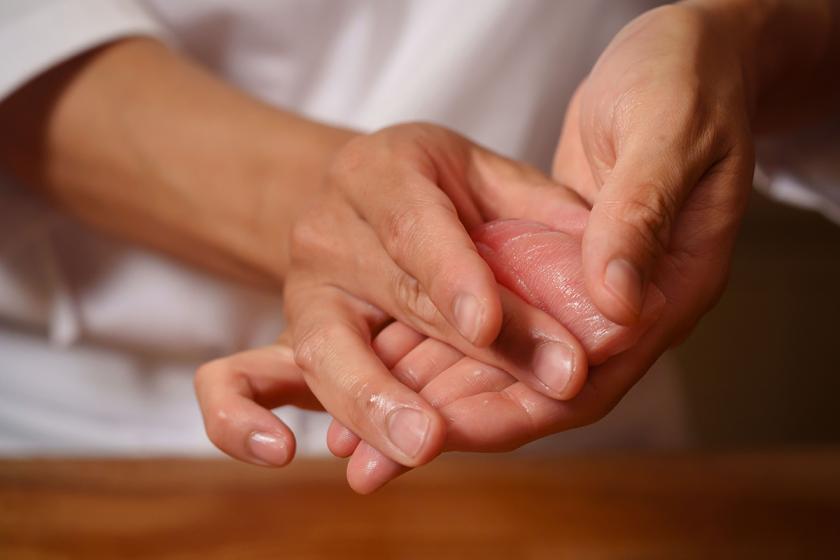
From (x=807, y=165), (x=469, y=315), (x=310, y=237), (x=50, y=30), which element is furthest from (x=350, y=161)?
(x=807, y=165)

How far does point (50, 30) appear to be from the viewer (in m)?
0.58

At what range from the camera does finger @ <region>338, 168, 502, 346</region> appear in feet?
1.03

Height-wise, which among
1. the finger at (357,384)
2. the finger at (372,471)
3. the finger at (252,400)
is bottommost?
the finger at (252,400)

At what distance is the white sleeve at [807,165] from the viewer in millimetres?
642

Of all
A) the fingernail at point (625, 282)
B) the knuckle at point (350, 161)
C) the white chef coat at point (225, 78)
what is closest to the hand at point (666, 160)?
the fingernail at point (625, 282)

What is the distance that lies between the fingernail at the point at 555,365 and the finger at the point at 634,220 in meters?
0.02

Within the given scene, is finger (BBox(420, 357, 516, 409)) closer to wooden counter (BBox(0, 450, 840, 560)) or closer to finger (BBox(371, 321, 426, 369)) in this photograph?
finger (BBox(371, 321, 426, 369))

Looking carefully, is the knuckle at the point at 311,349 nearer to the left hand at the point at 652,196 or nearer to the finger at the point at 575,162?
the left hand at the point at 652,196

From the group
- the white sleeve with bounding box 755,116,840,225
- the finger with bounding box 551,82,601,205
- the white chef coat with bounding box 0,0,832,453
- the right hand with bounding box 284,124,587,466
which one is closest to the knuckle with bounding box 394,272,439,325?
the right hand with bounding box 284,124,587,466

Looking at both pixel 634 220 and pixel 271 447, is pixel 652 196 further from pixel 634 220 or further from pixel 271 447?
pixel 271 447

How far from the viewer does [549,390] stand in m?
0.32

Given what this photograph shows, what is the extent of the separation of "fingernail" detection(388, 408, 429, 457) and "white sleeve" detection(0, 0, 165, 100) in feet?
1.26

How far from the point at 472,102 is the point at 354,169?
0.78 ft

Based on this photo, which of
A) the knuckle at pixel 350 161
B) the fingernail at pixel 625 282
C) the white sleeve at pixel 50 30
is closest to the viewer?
the fingernail at pixel 625 282
